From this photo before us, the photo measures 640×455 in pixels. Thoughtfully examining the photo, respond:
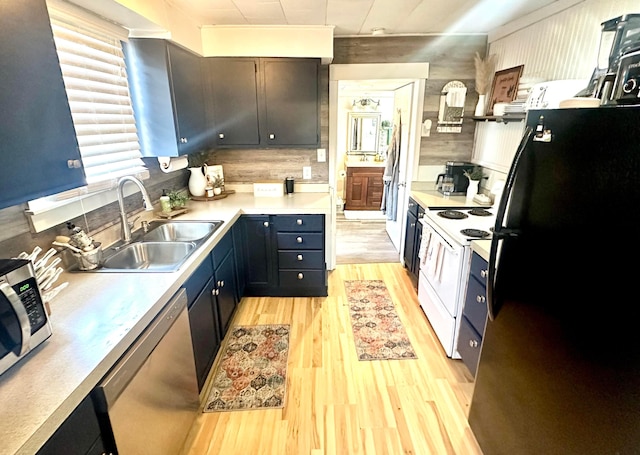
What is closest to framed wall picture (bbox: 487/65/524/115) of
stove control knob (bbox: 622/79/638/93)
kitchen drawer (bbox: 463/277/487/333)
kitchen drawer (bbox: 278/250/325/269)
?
kitchen drawer (bbox: 463/277/487/333)

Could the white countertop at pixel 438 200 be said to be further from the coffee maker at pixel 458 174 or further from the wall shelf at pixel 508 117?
the wall shelf at pixel 508 117

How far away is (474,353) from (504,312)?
0.73 m

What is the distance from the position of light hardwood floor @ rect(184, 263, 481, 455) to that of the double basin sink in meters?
0.93

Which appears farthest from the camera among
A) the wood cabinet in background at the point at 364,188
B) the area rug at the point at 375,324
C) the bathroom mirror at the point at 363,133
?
the bathroom mirror at the point at 363,133

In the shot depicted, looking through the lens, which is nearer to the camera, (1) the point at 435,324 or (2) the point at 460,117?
(1) the point at 435,324

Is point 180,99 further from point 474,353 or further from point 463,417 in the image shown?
point 463,417


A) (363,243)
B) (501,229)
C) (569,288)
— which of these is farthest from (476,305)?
(363,243)

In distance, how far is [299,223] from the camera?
112 inches

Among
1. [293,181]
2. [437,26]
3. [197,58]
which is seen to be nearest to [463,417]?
[293,181]

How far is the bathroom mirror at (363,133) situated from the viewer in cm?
604

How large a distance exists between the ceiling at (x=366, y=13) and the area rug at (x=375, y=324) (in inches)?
94.4

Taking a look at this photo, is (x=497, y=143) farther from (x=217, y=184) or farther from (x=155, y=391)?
(x=155, y=391)

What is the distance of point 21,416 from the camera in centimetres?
80

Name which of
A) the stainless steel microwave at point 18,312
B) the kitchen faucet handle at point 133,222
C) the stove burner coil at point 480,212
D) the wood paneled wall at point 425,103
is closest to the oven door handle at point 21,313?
the stainless steel microwave at point 18,312
